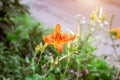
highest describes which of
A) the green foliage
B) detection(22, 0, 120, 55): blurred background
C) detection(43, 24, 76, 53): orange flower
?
detection(22, 0, 120, 55): blurred background

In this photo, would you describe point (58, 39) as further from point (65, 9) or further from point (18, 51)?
point (65, 9)

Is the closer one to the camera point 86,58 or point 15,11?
point 86,58

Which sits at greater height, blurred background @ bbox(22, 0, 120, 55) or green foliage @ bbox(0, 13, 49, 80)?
blurred background @ bbox(22, 0, 120, 55)

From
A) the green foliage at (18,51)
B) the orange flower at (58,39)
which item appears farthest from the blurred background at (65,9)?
the orange flower at (58,39)

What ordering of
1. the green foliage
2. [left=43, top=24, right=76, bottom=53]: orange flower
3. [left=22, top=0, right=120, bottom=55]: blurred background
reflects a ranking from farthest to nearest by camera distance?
1. [left=22, top=0, right=120, bottom=55]: blurred background
2. the green foliage
3. [left=43, top=24, right=76, bottom=53]: orange flower

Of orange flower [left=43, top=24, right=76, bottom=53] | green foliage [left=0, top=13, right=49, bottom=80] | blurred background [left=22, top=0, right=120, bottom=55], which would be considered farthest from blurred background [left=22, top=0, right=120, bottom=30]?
orange flower [left=43, top=24, right=76, bottom=53]

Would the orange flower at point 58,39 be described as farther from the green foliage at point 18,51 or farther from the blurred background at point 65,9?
the blurred background at point 65,9

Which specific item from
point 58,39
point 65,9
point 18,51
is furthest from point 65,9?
point 58,39

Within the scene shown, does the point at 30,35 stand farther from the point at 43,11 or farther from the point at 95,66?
the point at 43,11

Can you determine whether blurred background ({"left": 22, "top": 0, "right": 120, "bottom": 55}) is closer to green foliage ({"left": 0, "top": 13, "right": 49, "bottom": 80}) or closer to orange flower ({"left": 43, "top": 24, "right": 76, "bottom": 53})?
green foliage ({"left": 0, "top": 13, "right": 49, "bottom": 80})

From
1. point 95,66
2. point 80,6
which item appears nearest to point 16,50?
point 95,66

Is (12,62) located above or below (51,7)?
below
